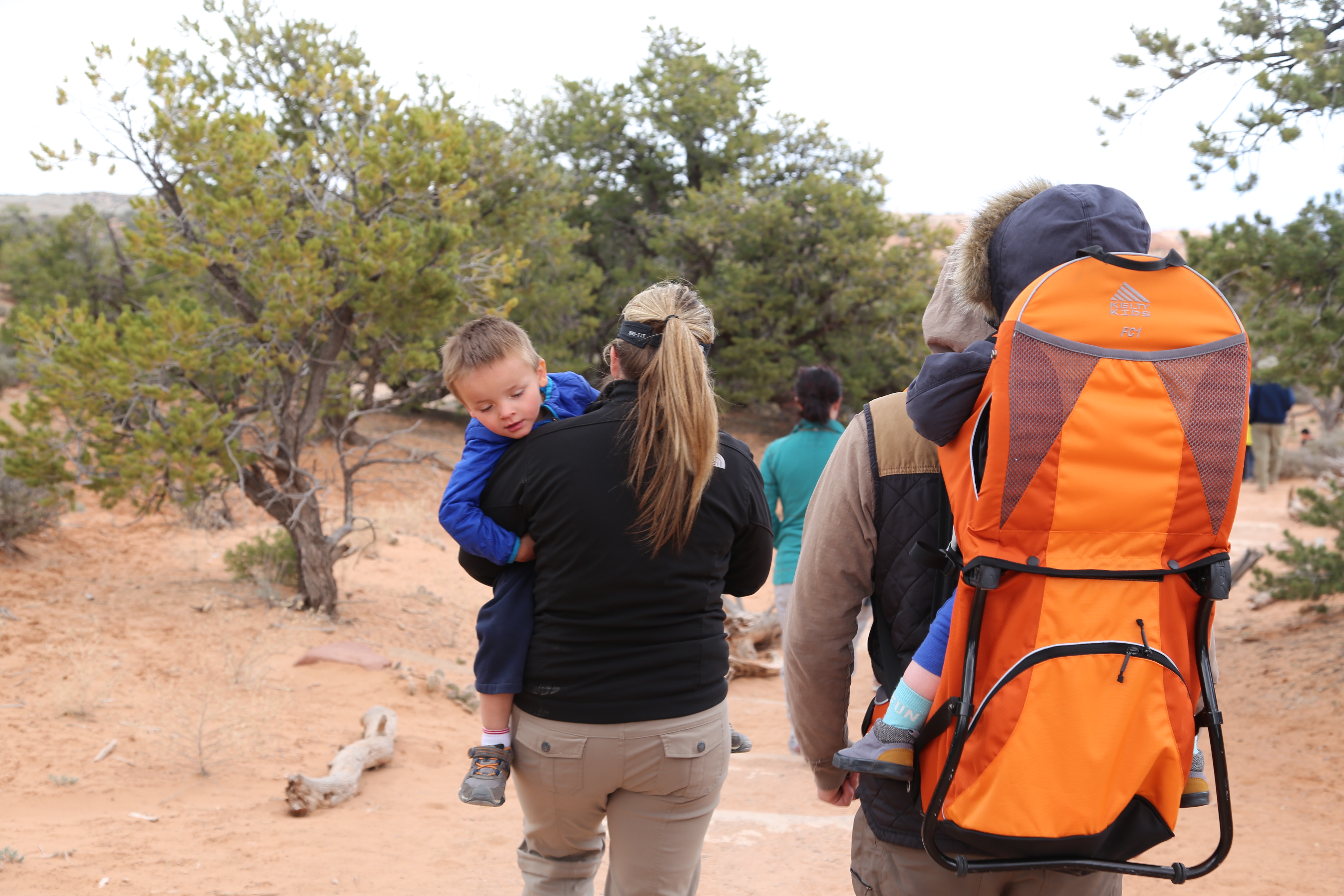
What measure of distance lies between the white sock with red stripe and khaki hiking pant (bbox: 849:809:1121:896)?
0.89m

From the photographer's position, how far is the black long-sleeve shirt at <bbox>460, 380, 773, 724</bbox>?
2047mm

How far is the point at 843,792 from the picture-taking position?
6.71 feet

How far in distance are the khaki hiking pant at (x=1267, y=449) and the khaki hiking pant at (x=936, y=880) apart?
54.5 ft

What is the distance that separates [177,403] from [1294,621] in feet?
31.5

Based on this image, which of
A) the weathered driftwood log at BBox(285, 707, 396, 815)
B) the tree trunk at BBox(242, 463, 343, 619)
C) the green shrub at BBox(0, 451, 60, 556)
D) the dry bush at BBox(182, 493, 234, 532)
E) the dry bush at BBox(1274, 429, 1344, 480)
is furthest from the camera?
the dry bush at BBox(1274, 429, 1344, 480)

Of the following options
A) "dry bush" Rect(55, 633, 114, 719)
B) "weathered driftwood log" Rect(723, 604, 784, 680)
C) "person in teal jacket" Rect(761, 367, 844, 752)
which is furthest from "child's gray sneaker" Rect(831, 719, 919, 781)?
"weathered driftwood log" Rect(723, 604, 784, 680)

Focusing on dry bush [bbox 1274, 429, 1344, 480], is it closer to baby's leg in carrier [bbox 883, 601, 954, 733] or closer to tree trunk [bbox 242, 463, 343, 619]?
tree trunk [bbox 242, 463, 343, 619]

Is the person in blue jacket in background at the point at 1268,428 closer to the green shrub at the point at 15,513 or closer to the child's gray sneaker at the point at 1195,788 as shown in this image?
the child's gray sneaker at the point at 1195,788

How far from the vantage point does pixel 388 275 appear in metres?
7.42

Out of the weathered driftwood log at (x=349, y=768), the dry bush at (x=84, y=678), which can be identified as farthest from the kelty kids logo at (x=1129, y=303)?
the dry bush at (x=84, y=678)

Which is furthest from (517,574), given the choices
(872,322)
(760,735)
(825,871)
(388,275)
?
(872,322)

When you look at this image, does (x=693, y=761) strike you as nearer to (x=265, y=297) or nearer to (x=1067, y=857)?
(x=1067, y=857)

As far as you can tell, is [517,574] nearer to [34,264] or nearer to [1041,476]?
[1041,476]

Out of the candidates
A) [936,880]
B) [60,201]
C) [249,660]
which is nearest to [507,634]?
[936,880]
